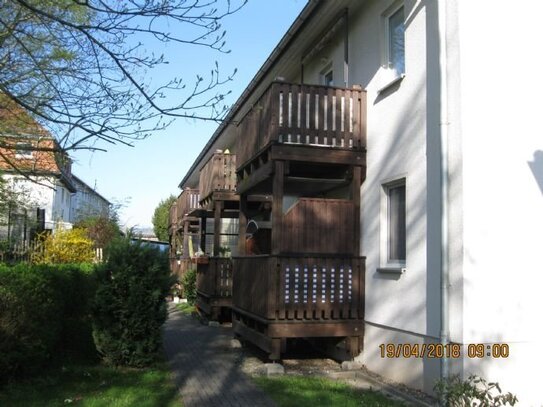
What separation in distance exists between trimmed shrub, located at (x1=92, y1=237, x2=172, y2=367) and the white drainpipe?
4442 mm

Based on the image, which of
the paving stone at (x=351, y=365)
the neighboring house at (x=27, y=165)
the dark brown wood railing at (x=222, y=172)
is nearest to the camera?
the neighboring house at (x=27, y=165)

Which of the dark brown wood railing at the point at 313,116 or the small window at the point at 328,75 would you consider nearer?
the dark brown wood railing at the point at 313,116

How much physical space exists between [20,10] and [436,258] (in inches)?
247

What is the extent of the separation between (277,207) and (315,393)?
2.89 metres

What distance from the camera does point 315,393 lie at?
733 centimetres

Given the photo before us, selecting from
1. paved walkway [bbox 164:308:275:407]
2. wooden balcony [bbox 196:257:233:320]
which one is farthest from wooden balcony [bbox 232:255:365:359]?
wooden balcony [bbox 196:257:233:320]

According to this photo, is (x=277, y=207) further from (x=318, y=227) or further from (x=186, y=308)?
(x=186, y=308)

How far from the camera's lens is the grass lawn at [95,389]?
6.68m

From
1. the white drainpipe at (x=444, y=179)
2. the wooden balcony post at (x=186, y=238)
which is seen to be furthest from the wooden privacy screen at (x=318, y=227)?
the wooden balcony post at (x=186, y=238)

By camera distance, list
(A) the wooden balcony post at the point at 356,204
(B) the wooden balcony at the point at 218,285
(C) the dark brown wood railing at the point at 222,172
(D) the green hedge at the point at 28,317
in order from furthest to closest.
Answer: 1. (C) the dark brown wood railing at the point at 222,172
2. (B) the wooden balcony at the point at 218,285
3. (A) the wooden balcony post at the point at 356,204
4. (D) the green hedge at the point at 28,317

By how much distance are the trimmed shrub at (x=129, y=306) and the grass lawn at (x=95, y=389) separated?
29cm

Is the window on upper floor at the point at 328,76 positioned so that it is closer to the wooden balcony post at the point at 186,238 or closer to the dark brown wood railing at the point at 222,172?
the dark brown wood railing at the point at 222,172

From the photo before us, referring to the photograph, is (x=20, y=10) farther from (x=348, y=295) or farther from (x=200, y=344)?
(x=200, y=344)

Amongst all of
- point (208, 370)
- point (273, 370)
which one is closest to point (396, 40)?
point (273, 370)
